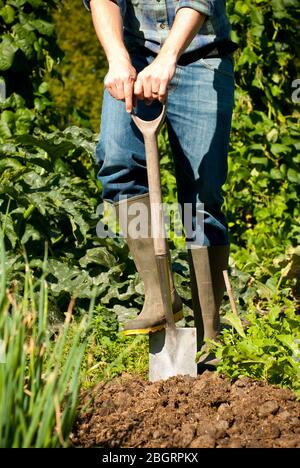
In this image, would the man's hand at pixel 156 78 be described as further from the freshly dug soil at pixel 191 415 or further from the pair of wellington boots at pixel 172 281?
the freshly dug soil at pixel 191 415

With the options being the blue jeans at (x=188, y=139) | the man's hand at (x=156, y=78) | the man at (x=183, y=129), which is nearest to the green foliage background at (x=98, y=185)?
the man at (x=183, y=129)

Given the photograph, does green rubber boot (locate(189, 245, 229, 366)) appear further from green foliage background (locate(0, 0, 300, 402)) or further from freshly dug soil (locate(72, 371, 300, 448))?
freshly dug soil (locate(72, 371, 300, 448))

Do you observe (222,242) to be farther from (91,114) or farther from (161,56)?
(91,114)

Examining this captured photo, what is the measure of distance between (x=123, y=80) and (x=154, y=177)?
1.00 feet

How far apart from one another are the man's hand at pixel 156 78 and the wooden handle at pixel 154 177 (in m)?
0.08

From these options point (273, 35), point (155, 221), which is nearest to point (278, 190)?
point (273, 35)

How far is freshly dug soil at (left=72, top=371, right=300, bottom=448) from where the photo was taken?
206 cm

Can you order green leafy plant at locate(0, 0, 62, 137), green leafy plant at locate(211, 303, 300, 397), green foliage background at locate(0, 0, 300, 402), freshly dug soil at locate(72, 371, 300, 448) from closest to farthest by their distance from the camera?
freshly dug soil at locate(72, 371, 300, 448), green leafy plant at locate(211, 303, 300, 397), green foliage background at locate(0, 0, 300, 402), green leafy plant at locate(0, 0, 62, 137)

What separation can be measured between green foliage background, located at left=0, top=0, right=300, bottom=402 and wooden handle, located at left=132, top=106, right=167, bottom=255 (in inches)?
18.5

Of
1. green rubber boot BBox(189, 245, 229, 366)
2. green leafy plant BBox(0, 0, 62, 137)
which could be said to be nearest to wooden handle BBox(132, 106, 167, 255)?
green rubber boot BBox(189, 245, 229, 366)

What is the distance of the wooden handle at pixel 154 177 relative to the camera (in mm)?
2576

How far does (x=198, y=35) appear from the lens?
9.42 feet

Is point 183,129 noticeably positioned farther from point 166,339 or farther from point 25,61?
point 25,61

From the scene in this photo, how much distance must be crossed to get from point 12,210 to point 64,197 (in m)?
0.23
